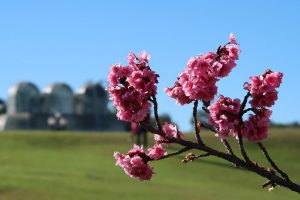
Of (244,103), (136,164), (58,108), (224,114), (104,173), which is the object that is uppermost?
(58,108)

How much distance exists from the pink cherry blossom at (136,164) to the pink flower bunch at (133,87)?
503mm

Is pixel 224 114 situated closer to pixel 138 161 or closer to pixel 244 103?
pixel 244 103

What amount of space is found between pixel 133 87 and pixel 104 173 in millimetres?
25645

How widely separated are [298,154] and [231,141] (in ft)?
19.5

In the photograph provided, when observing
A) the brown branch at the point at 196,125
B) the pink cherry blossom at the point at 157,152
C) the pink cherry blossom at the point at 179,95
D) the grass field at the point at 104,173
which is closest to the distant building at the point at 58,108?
the grass field at the point at 104,173

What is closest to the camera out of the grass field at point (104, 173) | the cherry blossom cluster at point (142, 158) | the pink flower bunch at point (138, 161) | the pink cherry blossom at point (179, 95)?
the pink cherry blossom at point (179, 95)

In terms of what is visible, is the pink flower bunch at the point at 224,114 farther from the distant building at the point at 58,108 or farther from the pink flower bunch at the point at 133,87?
the distant building at the point at 58,108

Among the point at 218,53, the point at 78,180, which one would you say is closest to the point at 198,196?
the point at 78,180

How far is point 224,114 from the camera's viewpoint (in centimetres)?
761

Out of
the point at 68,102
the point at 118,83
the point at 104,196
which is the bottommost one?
the point at 104,196

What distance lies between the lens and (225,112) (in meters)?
7.61

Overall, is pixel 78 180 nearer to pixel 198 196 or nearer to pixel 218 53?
pixel 198 196

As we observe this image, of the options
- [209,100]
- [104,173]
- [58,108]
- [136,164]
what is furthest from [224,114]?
[58,108]

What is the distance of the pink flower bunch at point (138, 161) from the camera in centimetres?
814
